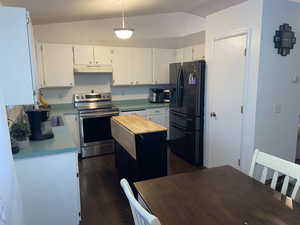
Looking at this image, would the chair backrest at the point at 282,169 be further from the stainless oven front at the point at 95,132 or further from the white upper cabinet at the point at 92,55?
the white upper cabinet at the point at 92,55

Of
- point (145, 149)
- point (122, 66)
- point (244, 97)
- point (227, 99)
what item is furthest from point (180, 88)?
point (145, 149)

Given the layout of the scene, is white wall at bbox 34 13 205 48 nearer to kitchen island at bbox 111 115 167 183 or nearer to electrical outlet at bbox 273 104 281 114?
electrical outlet at bbox 273 104 281 114

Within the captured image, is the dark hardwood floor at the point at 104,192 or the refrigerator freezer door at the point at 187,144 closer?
the dark hardwood floor at the point at 104,192

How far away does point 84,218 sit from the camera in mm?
2527

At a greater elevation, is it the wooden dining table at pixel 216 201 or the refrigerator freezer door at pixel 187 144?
the wooden dining table at pixel 216 201

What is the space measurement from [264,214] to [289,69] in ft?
8.13

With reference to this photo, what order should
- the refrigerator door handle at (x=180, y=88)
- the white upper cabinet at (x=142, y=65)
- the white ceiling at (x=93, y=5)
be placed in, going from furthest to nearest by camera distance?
the white upper cabinet at (x=142, y=65) < the refrigerator door handle at (x=180, y=88) < the white ceiling at (x=93, y=5)

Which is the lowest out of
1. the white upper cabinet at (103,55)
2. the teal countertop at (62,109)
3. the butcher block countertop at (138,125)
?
the butcher block countertop at (138,125)

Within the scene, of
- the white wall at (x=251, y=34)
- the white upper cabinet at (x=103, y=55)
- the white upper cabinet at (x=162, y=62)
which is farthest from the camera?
the white upper cabinet at (x=162, y=62)

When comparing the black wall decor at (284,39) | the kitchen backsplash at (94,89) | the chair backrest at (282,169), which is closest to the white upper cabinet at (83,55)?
the kitchen backsplash at (94,89)

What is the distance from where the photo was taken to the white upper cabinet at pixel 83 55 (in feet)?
14.1

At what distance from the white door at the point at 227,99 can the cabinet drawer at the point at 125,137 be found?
150 centimetres

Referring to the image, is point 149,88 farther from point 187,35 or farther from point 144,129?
point 144,129

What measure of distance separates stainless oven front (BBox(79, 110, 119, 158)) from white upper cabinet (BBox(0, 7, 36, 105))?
88.3 inches
